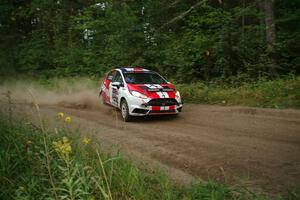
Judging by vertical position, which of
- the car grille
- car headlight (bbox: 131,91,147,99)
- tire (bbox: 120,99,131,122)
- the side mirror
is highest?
the side mirror

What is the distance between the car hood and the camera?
10211 millimetres

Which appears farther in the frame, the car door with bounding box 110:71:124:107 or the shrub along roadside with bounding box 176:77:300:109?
the shrub along roadside with bounding box 176:77:300:109

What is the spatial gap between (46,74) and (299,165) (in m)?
24.1

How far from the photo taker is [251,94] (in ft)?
42.0

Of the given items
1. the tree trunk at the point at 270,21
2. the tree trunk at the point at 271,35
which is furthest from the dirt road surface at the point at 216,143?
the tree trunk at the point at 270,21

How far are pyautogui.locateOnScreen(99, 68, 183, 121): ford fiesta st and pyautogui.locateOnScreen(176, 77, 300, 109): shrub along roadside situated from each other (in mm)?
3068

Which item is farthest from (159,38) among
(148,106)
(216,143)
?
(216,143)

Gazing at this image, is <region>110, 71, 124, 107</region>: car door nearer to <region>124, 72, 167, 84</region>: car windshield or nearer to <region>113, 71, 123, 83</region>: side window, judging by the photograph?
<region>113, 71, 123, 83</region>: side window

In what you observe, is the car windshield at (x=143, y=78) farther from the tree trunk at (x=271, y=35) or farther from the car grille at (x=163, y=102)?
the tree trunk at (x=271, y=35)

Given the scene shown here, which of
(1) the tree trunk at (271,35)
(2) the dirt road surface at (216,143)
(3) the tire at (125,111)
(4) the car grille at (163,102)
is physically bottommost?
(2) the dirt road surface at (216,143)

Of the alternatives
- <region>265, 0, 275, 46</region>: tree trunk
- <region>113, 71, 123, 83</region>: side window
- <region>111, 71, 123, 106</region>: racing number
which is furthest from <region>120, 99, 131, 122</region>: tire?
<region>265, 0, 275, 46</region>: tree trunk

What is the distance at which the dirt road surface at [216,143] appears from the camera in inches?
218

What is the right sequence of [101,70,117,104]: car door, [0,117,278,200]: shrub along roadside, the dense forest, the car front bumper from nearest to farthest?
[0,117,278,200]: shrub along roadside
the car front bumper
[101,70,117,104]: car door
the dense forest

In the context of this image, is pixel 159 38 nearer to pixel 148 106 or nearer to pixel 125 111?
pixel 125 111
